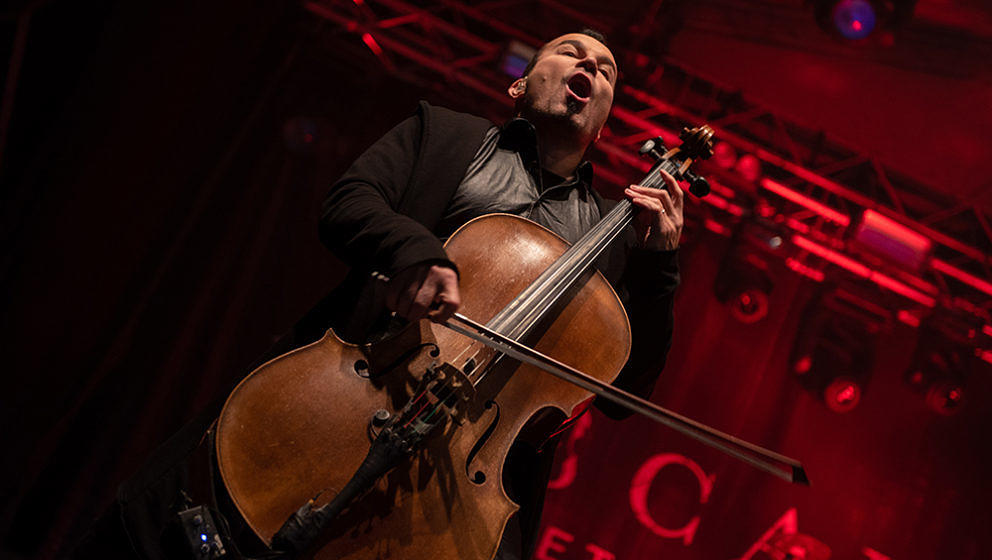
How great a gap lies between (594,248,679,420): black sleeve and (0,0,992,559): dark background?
235 centimetres

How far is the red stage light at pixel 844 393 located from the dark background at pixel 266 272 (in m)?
0.09

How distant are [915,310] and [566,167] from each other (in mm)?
3931

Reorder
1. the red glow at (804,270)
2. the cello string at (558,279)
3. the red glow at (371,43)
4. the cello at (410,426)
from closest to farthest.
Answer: the cello at (410,426) → the cello string at (558,279) → the red glow at (371,43) → the red glow at (804,270)

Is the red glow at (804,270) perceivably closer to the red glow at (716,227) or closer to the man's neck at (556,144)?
the red glow at (716,227)

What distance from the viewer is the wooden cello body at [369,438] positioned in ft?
3.22

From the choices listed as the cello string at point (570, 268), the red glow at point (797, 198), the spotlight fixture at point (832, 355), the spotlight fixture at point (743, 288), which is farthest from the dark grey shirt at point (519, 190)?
the spotlight fixture at point (832, 355)

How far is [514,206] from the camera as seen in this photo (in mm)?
1534

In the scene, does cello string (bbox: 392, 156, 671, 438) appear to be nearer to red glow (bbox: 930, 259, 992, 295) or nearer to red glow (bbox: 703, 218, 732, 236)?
red glow (bbox: 703, 218, 732, 236)

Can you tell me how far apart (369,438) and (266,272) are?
286 centimetres

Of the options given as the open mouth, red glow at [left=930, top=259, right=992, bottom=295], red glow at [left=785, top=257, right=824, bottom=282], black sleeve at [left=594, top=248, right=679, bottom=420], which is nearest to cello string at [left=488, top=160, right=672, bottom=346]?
black sleeve at [left=594, top=248, right=679, bottom=420]

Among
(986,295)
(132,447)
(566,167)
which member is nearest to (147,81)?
(132,447)

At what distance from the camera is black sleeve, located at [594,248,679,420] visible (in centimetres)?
154

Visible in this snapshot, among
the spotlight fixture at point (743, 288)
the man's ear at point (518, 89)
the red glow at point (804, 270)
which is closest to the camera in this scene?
the man's ear at point (518, 89)

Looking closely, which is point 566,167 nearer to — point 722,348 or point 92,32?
point 92,32
